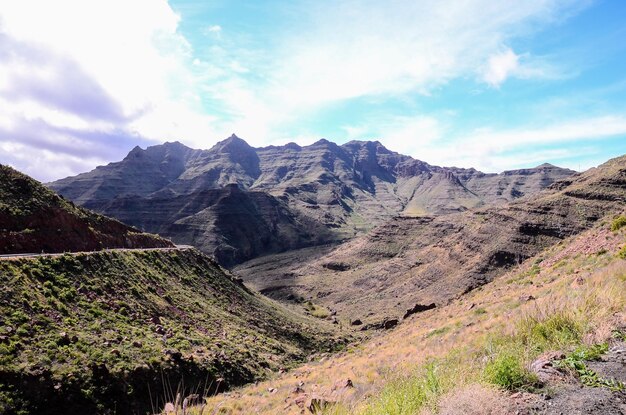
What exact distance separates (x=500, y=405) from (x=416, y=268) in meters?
84.5

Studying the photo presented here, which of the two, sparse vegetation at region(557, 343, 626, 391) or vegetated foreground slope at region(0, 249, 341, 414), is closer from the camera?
sparse vegetation at region(557, 343, 626, 391)

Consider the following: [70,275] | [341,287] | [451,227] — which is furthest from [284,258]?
[70,275]

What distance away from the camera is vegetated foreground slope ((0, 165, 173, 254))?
34094 mm

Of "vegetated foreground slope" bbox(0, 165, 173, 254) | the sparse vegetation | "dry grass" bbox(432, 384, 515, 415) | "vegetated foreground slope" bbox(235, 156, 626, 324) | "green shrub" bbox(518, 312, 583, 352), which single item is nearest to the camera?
"dry grass" bbox(432, 384, 515, 415)

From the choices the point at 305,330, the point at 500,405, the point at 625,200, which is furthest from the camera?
the point at 625,200

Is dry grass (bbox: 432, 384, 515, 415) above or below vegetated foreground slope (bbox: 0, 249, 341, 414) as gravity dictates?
above

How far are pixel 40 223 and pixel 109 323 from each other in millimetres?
17397

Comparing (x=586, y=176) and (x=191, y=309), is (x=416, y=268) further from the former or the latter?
(x=191, y=309)

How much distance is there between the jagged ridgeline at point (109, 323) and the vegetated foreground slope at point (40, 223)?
120 mm

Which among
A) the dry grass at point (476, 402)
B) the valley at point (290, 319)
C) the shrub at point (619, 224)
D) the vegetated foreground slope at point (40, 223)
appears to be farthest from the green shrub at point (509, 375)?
the vegetated foreground slope at point (40, 223)

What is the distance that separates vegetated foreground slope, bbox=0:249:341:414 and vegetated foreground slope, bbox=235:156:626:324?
3143 cm

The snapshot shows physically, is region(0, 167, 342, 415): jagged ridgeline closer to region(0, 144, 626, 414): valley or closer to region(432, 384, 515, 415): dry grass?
region(0, 144, 626, 414): valley

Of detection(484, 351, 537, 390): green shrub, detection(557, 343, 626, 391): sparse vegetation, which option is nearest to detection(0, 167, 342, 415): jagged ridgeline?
detection(484, 351, 537, 390): green shrub

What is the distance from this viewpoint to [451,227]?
11081cm
